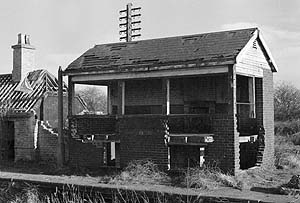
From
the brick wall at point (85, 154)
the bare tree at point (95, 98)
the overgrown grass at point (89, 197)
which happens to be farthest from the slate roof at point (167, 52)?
the bare tree at point (95, 98)

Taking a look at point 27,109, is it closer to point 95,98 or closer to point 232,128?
point 232,128

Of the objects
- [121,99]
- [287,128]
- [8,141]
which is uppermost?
[121,99]

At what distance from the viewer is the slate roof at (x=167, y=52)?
14.0m

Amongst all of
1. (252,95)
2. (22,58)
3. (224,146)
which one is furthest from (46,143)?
(252,95)

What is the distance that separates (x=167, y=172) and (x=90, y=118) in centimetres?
437

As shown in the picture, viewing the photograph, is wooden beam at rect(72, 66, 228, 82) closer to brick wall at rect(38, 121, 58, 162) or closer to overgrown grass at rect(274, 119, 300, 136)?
brick wall at rect(38, 121, 58, 162)

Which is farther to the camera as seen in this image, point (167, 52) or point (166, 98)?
point (167, 52)

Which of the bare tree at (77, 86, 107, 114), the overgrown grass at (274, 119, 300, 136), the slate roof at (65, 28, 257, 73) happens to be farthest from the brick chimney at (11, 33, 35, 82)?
the bare tree at (77, 86, 107, 114)

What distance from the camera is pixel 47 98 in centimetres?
1988

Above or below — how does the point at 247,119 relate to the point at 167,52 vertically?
below

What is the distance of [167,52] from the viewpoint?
15344 millimetres

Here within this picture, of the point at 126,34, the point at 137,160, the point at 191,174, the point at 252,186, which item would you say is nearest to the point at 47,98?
the point at 137,160

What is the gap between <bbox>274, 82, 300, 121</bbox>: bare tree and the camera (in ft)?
129

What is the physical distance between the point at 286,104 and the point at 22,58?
89.8 feet
